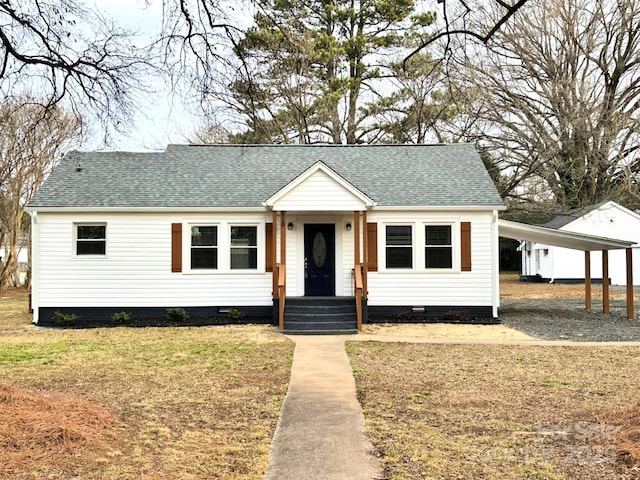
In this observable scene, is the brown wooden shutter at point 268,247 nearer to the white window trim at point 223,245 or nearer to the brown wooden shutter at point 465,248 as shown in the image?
the white window trim at point 223,245

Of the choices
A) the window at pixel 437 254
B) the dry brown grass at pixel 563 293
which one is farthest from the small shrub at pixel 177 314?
the dry brown grass at pixel 563 293

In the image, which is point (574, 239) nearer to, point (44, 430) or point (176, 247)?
point (176, 247)

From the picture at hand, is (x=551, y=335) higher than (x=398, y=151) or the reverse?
the reverse

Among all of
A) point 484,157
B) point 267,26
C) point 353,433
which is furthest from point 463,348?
point 484,157

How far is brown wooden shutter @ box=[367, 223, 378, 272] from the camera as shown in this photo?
16156 mm

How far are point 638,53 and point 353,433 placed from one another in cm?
2856

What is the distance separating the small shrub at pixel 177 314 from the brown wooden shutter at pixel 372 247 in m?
5.17

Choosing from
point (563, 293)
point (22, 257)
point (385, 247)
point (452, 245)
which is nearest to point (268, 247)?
point (385, 247)

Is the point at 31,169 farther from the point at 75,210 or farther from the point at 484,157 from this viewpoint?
the point at 484,157

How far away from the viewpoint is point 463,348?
11906mm

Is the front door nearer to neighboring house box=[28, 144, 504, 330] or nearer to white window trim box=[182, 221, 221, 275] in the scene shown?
neighboring house box=[28, 144, 504, 330]

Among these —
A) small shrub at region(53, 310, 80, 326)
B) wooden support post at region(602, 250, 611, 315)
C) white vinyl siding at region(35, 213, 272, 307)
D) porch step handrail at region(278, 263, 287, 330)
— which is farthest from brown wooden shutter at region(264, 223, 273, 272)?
wooden support post at region(602, 250, 611, 315)

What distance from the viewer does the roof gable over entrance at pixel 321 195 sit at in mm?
15242

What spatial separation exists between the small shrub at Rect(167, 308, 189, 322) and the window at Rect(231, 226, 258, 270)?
1.76 metres
